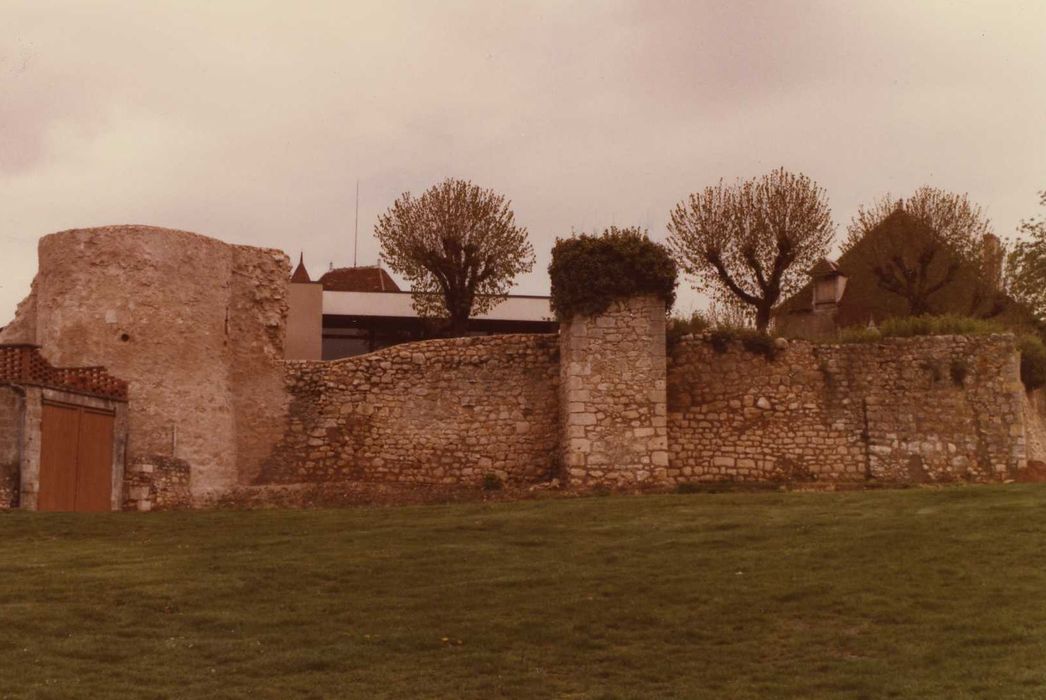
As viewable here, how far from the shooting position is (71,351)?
81.9 feet

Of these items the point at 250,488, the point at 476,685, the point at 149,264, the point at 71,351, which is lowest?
the point at 476,685

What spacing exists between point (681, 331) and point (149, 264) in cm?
973

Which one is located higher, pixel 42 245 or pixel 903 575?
pixel 42 245

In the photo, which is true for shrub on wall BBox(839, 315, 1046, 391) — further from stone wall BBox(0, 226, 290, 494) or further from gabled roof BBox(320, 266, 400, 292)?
A: gabled roof BBox(320, 266, 400, 292)

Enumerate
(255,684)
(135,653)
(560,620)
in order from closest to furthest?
1. (255,684)
2. (135,653)
3. (560,620)

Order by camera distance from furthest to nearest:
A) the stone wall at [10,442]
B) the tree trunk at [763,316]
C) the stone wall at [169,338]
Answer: the tree trunk at [763,316]
the stone wall at [169,338]
the stone wall at [10,442]

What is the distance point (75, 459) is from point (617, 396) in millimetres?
9219

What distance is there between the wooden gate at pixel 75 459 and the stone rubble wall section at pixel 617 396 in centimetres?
796

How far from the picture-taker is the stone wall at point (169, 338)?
25.0 m

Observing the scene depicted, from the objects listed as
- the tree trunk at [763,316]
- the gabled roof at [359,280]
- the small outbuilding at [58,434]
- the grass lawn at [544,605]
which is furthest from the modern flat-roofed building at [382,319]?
the grass lawn at [544,605]

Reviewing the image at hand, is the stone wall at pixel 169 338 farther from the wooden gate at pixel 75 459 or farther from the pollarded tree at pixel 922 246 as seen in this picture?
the pollarded tree at pixel 922 246

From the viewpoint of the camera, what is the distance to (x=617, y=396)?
24703 millimetres

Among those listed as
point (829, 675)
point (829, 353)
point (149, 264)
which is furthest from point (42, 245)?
point (829, 675)

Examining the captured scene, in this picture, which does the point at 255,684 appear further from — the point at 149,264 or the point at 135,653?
the point at 149,264
